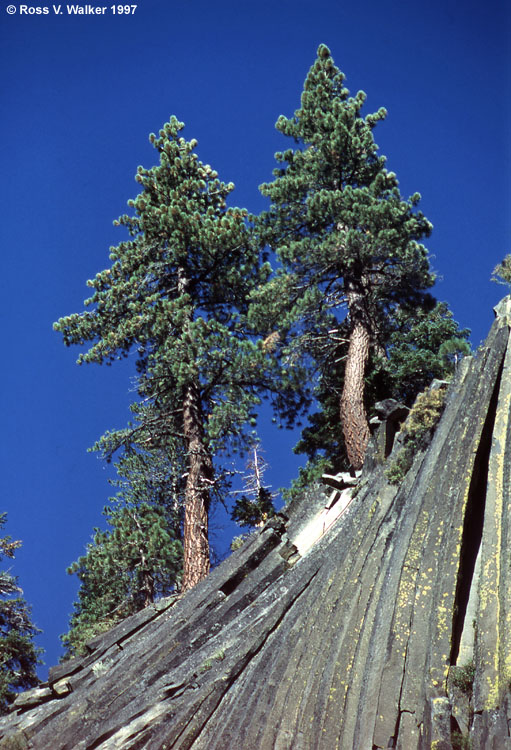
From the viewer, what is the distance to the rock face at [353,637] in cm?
1219

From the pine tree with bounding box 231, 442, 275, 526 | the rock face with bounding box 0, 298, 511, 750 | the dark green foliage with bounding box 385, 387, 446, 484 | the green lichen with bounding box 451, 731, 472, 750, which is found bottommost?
the green lichen with bounding box 451, 731, 472, 750

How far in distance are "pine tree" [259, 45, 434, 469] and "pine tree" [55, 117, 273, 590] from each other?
6.00 feet

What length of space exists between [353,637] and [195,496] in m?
9.69

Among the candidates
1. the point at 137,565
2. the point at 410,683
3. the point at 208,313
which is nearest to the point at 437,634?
the point at 410,683

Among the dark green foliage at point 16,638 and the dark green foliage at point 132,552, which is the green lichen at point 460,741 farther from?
the dark green foliage at point 16,638

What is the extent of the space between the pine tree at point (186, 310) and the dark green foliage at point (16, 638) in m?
8.06

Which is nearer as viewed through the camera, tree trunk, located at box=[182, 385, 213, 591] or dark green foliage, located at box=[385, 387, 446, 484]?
dark green foliage, located at box=[385, 387, 446, 484]

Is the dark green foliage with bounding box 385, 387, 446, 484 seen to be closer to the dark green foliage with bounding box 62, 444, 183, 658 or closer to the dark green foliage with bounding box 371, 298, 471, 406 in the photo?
the dark green foliage with bounding box 371, 298, 471, 406

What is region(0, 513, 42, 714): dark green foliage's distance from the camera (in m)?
26.5

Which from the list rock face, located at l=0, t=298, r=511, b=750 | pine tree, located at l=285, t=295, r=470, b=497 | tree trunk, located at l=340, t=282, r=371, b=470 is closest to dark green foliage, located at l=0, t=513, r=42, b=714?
rock face, located at l=0, t=298, r=511, b=750

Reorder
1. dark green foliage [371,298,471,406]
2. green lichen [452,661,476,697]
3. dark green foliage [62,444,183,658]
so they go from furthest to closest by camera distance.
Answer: dark green foliage [62,444,183,658] < dark green foliage [371,298,471,406] < green lichen [452,661,476,697]

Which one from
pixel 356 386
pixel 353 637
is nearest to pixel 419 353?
pixel 356 386

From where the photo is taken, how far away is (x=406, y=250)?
83.4ft

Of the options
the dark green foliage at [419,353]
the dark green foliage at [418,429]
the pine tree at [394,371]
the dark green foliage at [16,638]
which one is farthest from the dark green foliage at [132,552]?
the dark green foliage at [418,429]
